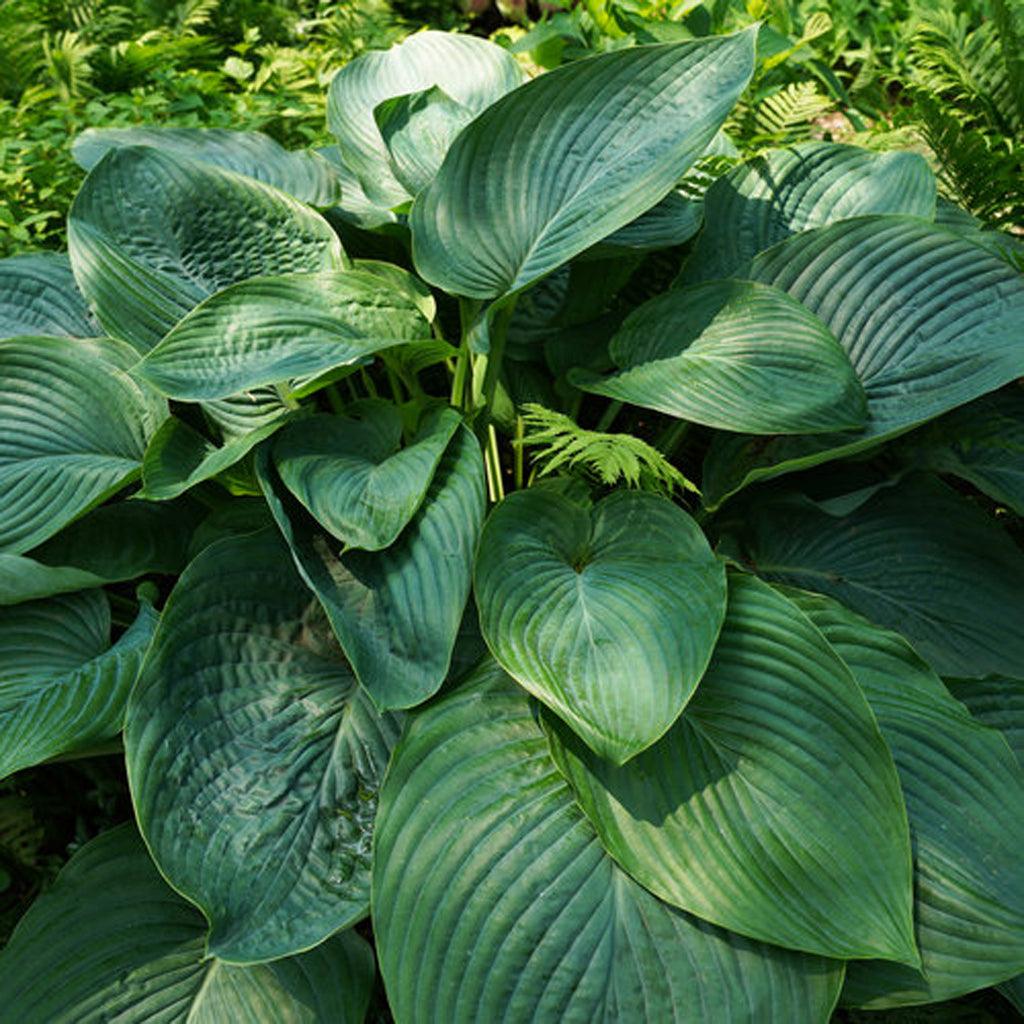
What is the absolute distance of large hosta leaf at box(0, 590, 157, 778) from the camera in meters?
1.58

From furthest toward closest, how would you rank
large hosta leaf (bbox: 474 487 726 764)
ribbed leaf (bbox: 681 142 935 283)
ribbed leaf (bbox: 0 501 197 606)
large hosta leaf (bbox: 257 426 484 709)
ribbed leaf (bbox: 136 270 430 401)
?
1. ribbed leaf (bbox: 681 142 935 283)
2. ribbed leaf (bbox: 0 501 197 606)
3. ribbed leaf (bbox: 136 270 430 401)
4. large hosta leaf (bbox: 257 426 484 709)
5. large hosta leaf (bbox: 474 487 726 764)

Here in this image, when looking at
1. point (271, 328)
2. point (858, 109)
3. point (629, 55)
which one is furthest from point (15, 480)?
point (858, 109)

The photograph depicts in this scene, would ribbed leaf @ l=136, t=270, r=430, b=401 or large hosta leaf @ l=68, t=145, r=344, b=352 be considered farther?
large hosta leaf @ l=68, t=145, r=344, b=352

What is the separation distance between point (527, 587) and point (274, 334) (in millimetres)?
566

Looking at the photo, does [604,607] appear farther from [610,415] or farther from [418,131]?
[418,131]

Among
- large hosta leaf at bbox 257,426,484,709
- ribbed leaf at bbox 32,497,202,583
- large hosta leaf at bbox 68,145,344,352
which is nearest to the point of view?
large hosta leaf at bbox 257,426,484,709

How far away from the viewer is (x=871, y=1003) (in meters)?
1.52

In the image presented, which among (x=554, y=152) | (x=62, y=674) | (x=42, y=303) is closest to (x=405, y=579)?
(x=62, y=674)

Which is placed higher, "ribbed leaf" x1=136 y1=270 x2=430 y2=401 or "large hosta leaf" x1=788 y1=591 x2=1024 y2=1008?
"ribbed leaf" x1=136 y1=270 x2=430 y2=401

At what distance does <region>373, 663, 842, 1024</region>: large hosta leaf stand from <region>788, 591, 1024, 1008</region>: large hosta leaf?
14cm

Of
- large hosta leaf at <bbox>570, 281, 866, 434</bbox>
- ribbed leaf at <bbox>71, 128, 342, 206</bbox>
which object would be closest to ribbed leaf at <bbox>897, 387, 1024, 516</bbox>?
large hosta leaf at <bbox>570, 281, 866, 434</bbox>

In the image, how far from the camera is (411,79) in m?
2.46

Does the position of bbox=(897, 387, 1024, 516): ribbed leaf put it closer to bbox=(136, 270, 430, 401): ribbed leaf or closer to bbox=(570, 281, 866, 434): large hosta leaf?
bbox=(570, 281, 866, 434): large hosta leaf

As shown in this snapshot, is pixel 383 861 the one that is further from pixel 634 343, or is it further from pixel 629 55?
pixel 629 55
